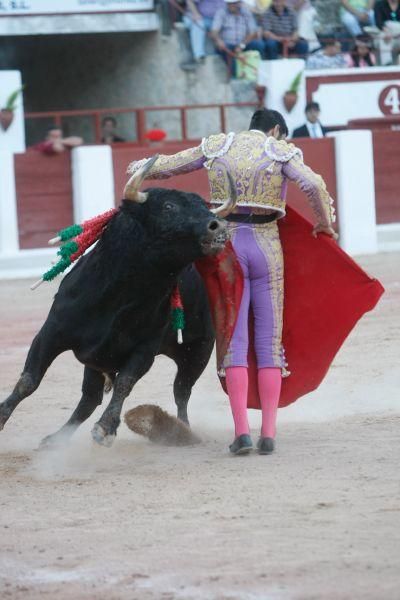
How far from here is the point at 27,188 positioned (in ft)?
36.7

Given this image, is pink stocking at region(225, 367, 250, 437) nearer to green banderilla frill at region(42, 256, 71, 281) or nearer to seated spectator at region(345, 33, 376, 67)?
green banderilla frill at region(42, 256, 71, 281)

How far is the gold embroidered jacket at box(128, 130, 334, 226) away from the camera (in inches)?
168

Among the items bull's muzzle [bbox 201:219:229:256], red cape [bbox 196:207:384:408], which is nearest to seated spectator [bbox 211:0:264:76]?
red cape [bbox 196:207:384:408]

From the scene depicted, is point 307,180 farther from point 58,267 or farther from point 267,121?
point 58,267

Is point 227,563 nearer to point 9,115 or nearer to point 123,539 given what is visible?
point 123,539

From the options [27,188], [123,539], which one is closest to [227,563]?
[123,539]

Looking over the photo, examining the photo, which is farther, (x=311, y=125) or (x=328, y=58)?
(x=328, y=58)

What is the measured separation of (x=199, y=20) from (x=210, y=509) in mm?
9648

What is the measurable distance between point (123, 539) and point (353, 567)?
2.12ft

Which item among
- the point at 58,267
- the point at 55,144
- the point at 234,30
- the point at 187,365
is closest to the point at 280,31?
the point at 234,30

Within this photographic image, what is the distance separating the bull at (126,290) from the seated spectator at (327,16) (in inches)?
382

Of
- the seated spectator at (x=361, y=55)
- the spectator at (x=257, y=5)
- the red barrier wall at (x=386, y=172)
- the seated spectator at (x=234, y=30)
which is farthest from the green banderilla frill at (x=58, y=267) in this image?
the seated spectator at (x=361, y=55)

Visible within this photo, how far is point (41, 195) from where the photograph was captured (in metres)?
11.2

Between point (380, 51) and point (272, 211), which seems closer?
point (272, 211)
